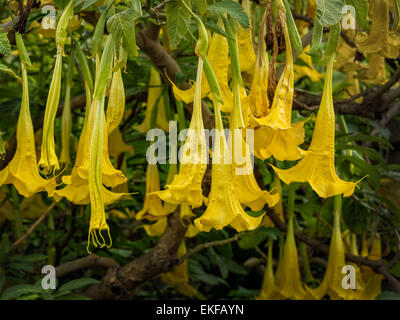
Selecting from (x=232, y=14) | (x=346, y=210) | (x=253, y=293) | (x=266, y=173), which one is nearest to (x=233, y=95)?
(x=232, y=14)

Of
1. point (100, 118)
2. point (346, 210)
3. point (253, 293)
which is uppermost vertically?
point (100, 118)

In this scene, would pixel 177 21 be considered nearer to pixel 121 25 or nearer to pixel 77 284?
pixel 121 25

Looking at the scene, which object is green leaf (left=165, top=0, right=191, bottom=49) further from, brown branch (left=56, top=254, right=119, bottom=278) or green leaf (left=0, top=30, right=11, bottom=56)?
brown branch (left=56, top=254, right=119, bottom=278)

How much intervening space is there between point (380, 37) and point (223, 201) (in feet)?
1.61

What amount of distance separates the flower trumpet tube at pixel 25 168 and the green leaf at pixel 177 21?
21 cm

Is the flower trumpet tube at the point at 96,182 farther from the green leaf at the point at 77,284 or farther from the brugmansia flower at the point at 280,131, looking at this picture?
the green leaf at the point at 77,284

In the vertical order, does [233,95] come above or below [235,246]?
above

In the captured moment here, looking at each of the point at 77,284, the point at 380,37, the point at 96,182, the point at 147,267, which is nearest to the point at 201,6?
the point at 96,182

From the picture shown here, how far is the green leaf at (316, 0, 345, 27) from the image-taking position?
608mm

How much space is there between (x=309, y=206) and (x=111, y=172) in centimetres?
87

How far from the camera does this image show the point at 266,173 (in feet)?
4.04

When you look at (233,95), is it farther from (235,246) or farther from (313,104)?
(235,246)
